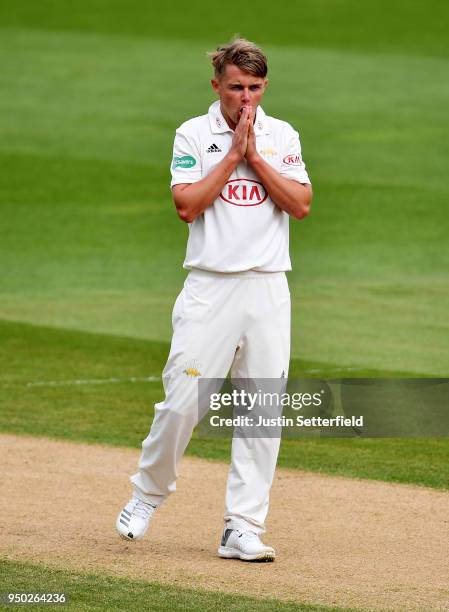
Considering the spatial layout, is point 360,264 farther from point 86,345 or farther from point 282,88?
point 282,88

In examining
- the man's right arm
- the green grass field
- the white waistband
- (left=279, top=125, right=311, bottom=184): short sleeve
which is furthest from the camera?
the green grass field

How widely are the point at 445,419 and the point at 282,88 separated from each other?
22.5m

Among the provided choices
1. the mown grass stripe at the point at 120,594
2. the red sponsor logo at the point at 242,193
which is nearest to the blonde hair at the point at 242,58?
the red sponsor logo at the point at 242,193

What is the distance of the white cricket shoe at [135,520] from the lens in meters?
7.27

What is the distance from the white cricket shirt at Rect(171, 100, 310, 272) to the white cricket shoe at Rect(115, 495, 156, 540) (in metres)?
1.24

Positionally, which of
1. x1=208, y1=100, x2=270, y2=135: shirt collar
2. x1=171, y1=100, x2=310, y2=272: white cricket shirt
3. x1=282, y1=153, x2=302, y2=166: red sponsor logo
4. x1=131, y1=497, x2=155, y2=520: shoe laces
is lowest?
x1=131, y1=497, x2=155, y2=520: shoe laces

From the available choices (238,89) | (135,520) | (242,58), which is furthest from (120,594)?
(242,58)

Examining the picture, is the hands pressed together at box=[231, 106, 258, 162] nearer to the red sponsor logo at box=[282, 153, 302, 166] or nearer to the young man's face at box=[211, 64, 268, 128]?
the young man's face at box=[211, 64, 268, 128]

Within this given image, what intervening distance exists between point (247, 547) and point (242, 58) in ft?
7.72

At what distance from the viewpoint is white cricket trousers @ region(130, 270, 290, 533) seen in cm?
702

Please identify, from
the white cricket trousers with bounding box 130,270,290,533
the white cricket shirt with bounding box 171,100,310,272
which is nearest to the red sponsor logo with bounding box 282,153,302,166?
the white cricket shirt with bounding box 171,100,310,272

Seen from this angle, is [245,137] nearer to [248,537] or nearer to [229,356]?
[229,356]

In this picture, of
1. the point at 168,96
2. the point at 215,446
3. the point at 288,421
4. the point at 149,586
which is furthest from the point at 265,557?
the point at 168,96

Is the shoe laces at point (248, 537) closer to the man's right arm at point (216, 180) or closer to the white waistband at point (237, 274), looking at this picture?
the white waistband at point (237, 274)
